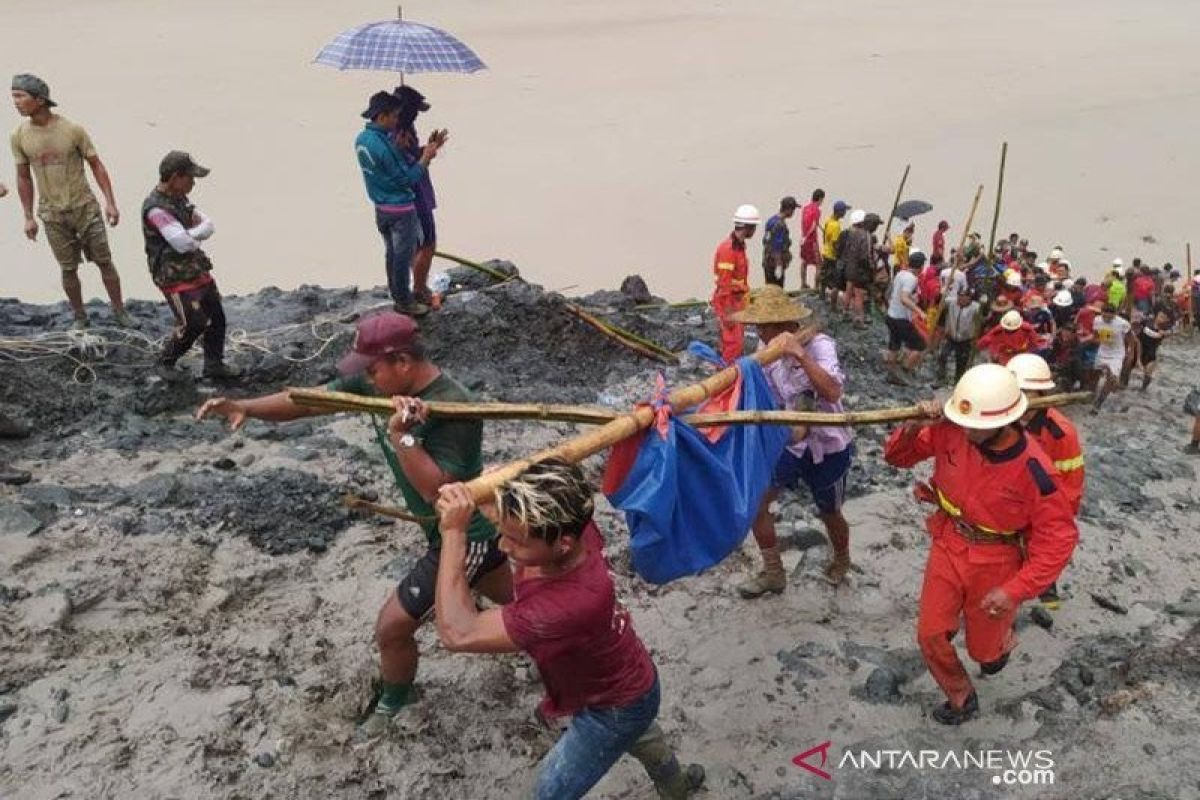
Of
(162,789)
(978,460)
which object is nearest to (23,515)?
(162,789)

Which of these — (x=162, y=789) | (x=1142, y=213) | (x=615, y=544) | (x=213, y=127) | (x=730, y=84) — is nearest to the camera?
(x=162, y=789)

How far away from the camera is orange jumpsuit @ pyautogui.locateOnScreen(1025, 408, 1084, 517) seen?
4.43 meters

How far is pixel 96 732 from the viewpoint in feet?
13.5

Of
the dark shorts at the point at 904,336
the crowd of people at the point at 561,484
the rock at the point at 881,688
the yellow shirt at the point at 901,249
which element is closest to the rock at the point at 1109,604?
the crowd of people at the point at 561,484

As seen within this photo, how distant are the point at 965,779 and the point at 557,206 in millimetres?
18302

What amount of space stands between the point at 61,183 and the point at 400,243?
102 inches

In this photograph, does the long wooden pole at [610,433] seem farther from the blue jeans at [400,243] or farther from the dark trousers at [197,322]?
the dark trousers at [197,322]

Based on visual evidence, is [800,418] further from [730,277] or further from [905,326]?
[905,326]

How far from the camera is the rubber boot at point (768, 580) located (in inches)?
209

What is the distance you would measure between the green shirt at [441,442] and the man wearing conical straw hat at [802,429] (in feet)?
5.22

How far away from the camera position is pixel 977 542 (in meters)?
4.12

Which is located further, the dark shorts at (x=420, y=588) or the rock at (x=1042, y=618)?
the rock at (x=1042, y=618)

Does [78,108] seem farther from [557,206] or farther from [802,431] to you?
[802,431]

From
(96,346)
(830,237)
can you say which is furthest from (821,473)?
(830,237)
